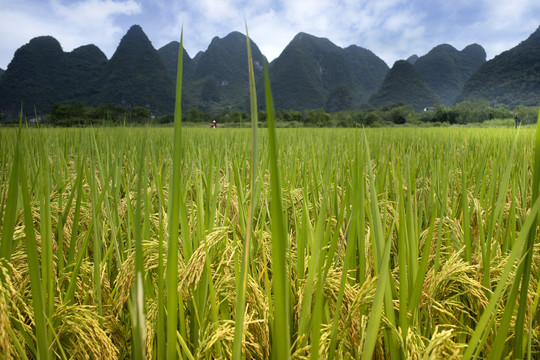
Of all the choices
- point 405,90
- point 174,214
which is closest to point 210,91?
point 405,90

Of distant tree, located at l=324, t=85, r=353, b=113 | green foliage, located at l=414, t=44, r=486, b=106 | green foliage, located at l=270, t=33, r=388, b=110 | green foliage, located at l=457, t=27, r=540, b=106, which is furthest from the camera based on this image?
green foliage, located at l=414, t=44, r=486, b=106

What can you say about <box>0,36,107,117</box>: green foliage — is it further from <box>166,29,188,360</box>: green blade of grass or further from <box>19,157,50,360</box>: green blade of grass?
<box>166,29,188,360</box>: green blade of grass

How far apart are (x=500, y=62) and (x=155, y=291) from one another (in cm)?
5655

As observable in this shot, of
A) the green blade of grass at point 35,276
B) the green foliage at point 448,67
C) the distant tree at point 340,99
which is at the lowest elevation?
the green blade of grass at point 35,276

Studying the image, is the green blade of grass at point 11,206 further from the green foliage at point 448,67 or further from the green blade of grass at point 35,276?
the green foliage at point 448,67

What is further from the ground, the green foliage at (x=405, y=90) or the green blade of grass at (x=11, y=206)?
the green foliage at (x=405, y=90)

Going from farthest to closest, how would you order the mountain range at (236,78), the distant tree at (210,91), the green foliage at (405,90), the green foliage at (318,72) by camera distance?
the distant tree at (210,91) → the green foliage at (318,72) → the green foliage at (405,90) → the mountain range at (236,78)

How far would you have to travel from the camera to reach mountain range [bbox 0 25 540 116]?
40.7m

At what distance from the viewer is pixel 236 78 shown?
72.1 m

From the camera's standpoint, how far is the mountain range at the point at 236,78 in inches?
1603

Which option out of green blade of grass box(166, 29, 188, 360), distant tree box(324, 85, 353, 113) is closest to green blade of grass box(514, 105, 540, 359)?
green blade of grass box(166, 29, 188, 360)

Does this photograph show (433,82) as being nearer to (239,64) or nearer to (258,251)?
(239,64)

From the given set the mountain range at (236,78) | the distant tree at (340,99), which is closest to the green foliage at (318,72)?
the mountain range at (236,78)

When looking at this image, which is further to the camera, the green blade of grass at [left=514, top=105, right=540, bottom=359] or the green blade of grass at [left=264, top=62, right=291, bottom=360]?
the green blade of grass at [left=514, top=105, right=540, bottom=359]
